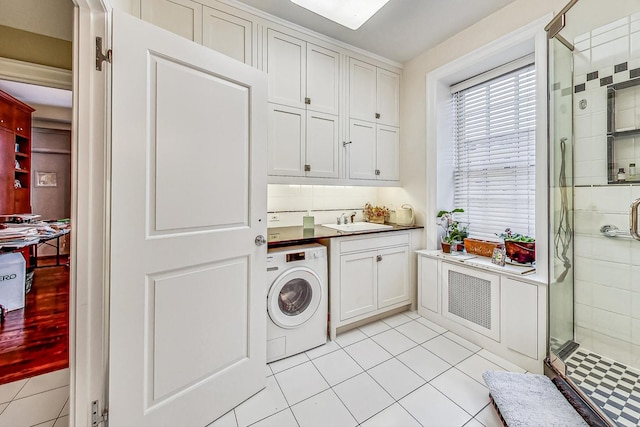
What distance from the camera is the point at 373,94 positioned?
273 cm

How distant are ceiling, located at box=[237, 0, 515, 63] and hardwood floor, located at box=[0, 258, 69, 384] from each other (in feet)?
10.2

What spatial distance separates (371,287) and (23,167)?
570 centimetres

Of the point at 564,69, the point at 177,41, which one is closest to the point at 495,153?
the point at 564,69

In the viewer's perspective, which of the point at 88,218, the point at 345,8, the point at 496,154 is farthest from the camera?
the point at 496,154

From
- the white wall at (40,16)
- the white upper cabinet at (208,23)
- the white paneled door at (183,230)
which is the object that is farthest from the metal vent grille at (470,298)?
the white wall at (40,16)

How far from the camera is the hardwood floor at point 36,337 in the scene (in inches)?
69.4

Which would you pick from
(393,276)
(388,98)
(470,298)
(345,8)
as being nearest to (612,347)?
(470,298)

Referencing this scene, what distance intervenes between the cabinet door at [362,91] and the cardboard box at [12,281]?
12.8 ft

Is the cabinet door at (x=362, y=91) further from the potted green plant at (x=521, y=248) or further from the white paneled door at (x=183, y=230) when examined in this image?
the potted green plant at (x=521, y=248)

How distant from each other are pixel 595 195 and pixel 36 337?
4.39 m

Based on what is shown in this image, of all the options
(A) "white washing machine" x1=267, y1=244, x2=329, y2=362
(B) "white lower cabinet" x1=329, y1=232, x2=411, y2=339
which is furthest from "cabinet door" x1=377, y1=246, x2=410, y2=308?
(A) "white washing machine" x1=267, y1=244, x2=329, y2=362

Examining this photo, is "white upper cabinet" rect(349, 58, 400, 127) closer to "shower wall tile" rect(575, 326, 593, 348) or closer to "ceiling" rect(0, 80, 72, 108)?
"shower wall tile" rect(575, 326, 593, 348)

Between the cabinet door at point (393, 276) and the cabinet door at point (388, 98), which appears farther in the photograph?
the cabinet door at point (388, 98)

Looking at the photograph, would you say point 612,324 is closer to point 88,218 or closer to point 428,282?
point 428,282
